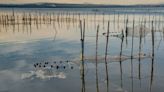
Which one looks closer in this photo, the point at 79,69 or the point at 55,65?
the point at 79,69

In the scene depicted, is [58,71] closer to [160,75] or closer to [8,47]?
[160,75]

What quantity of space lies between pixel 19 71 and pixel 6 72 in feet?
2.40

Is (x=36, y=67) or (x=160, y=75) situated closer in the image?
(x=160, y=75)

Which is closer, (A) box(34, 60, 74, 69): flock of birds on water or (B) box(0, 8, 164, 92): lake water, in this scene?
(B) box(0, 8, 164, 92): lake water

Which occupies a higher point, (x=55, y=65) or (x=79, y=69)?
(x=55, y=65)

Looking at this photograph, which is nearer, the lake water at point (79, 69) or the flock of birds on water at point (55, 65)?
the lake water at point (79, 69)

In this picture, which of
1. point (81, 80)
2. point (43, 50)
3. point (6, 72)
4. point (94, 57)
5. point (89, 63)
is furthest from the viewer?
point (43, 50)

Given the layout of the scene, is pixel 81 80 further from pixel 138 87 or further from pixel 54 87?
pixel 138 87

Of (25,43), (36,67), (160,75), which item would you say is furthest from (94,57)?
(25,43)

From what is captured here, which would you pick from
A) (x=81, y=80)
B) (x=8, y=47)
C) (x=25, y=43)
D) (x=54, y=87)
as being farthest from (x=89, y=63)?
(x=25, y=43)

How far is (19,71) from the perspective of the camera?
21.8 metres

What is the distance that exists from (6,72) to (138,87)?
25.5ft

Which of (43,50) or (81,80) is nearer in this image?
(81,80)

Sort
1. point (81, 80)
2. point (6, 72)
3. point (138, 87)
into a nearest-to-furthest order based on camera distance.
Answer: point (138, 87)
point (81, 80)
point (6, 72)
